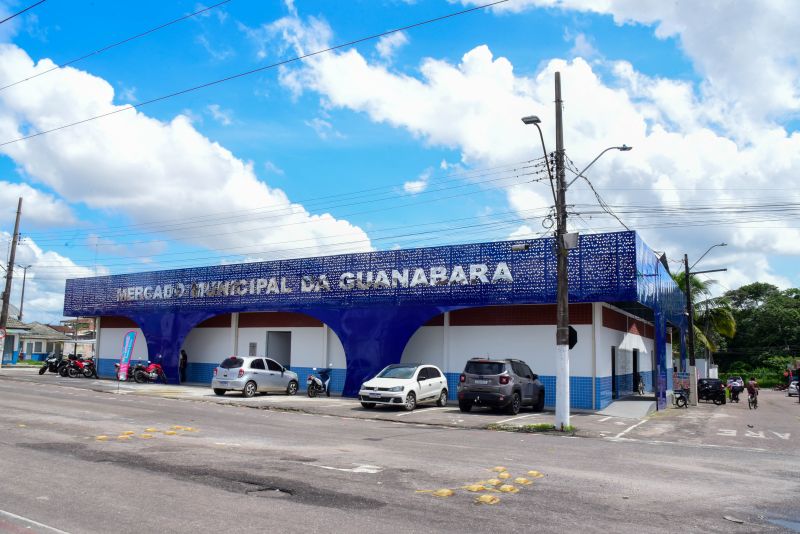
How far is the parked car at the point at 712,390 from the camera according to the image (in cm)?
3681

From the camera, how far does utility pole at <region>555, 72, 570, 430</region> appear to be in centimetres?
1792

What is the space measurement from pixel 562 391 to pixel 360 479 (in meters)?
9.87

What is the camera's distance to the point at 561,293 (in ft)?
61.2

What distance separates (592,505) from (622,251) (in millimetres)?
16207

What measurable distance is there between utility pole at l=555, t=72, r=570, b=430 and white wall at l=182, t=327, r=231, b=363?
20765mm

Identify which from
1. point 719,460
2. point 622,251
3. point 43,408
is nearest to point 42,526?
point 719,460

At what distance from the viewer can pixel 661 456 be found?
42.4 ft

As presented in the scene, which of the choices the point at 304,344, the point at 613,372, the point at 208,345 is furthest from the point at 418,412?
the point at 208,345

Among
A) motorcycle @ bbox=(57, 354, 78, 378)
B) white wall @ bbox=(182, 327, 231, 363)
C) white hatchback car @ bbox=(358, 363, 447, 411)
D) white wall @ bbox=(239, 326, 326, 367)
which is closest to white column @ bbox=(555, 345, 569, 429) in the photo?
white hatchback car @ bbox=(358, 363, 447, 411)

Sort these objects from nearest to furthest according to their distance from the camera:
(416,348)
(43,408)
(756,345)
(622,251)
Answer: (43,408)
(622,251)
(416,348)
(756,345)

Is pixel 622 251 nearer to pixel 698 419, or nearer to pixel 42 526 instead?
pixel 698 419

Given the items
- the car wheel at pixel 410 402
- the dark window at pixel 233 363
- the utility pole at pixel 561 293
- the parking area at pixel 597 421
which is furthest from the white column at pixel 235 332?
the utility pole at pixel 561 293

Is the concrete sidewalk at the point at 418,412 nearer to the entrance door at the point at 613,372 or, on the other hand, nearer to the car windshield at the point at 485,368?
the entrance door at the point at 613,372

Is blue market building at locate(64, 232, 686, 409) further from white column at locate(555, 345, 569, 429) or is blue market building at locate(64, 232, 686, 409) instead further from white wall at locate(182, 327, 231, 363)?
white column at locate(555, 345, 569, 429)
